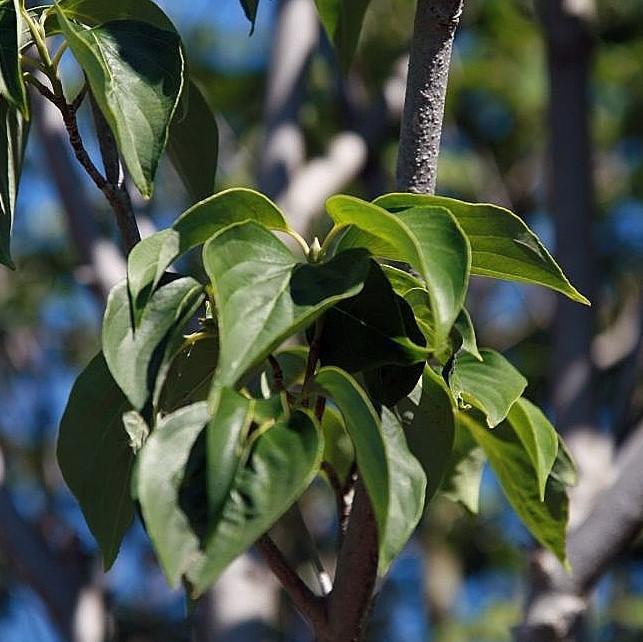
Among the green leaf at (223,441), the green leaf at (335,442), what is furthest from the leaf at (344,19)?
the green leaf at (223,441)

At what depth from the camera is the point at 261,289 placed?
2.98ft

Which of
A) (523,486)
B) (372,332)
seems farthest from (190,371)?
(523,486)

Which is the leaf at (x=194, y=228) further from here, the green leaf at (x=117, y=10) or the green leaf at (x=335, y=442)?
the green leaf at (x=335, y=442)

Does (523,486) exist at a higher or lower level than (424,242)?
lower

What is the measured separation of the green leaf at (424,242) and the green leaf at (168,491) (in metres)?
0.20

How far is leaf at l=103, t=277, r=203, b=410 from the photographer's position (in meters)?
0.91

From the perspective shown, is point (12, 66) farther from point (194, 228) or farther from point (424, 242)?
point (424, 242)

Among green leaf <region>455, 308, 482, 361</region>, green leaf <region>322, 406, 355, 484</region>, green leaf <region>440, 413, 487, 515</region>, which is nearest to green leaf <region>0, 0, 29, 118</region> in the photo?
green leaf <region>455, 308, 482, 361</region>

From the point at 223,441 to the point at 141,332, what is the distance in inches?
5.7

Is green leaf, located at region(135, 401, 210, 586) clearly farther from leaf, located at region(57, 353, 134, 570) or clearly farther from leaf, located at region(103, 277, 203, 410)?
leaf, located at region(57, 353, 134, 570)

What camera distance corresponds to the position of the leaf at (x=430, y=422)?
1.11 metres

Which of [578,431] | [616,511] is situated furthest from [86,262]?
[616,511]

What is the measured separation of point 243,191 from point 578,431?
5.53 ft

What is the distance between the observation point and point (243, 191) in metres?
1.00
